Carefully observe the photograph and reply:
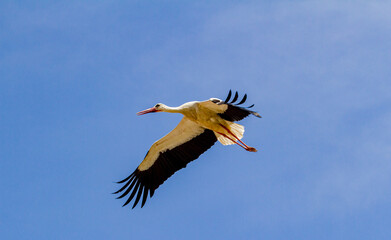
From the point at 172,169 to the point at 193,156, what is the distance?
422 millimetres

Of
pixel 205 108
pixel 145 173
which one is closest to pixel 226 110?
pixel 205 108

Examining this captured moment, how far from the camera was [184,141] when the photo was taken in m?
10.9

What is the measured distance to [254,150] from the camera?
34.3ft

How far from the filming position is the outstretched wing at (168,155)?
10.5m

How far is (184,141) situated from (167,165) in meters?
0.54

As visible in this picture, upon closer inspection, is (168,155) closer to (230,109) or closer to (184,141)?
(184,141)

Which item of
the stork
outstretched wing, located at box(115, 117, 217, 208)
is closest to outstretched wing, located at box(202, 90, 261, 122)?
the stork

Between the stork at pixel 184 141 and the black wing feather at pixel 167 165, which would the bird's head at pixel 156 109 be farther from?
the black wing feather at pixel 167 165

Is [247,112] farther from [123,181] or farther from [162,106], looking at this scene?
[123,181]

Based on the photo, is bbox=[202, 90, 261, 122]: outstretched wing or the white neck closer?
bbox=[202, 90, 261, 122]: outstretched wing

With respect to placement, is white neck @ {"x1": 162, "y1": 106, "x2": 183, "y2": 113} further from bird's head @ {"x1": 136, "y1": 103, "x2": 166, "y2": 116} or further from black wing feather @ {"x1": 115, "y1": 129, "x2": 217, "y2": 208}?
black wing feather @ {"x1": 115, "y1": 129, "x2": 217, "y2": 208}

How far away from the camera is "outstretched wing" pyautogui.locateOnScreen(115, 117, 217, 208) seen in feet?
34.5

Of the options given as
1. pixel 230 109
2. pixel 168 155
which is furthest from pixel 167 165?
pixel 230 109

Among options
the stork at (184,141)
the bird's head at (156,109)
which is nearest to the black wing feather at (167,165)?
the stork at (184,141)
